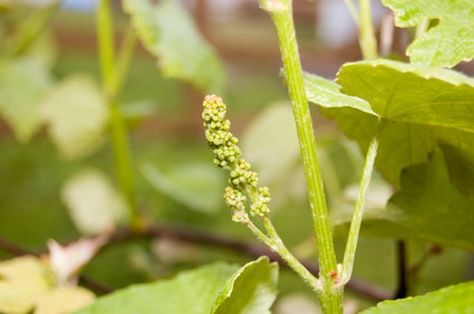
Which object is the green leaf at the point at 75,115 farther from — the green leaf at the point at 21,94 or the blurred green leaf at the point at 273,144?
the blurred green leaf at the point at 273,144

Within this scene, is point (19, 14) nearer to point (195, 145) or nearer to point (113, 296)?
point (195, 145)

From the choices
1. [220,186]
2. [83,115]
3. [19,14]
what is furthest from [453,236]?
[19,14]

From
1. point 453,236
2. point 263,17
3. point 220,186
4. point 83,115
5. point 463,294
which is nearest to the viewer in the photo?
point 463,294

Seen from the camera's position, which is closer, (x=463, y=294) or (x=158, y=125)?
(x=463, y=294)

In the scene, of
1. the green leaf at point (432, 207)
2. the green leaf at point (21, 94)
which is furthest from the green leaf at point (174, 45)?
the green leaf at point (432, 207)

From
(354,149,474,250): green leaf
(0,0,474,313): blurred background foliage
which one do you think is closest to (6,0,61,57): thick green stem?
(0,0,474,313): blurred background foliage

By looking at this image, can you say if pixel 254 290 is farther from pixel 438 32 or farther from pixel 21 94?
pixel 21 94

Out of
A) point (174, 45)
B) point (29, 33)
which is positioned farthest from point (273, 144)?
point (29, 33)
